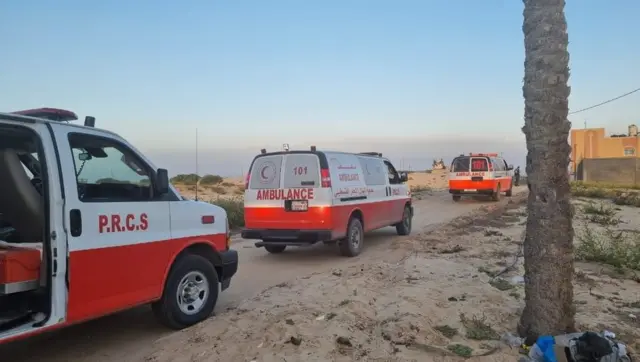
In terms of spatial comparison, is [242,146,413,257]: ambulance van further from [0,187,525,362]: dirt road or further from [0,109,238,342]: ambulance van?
[0,109,238,342]: ambulance van

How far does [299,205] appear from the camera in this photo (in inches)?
376

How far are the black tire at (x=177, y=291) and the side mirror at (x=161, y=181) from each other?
79cm

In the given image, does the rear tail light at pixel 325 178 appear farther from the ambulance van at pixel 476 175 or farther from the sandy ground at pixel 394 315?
the ambulance van at pixel 476 175

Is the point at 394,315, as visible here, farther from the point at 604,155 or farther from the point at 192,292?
the point at 604,155

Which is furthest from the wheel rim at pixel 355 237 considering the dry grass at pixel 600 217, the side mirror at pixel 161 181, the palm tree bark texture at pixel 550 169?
the dry grass at pixel 600 217

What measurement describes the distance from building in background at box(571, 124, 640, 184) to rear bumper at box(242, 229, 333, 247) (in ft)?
112

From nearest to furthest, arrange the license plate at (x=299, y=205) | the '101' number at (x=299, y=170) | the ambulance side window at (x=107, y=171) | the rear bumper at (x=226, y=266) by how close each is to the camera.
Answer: the ambulance side window at (x=107, y=171) → the rear bumper at (x=226, y=266) → the license plate at (x=299, y=205) → the '101' number at (x=299, y=170)

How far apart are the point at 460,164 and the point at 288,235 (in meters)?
15.7

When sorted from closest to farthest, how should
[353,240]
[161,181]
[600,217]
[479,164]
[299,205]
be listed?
[161,181]
[299,205]
[353,240]
[600,217]
[479,164]

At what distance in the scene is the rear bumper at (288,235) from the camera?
9.36 m

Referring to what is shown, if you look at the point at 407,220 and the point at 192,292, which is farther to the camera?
the point at 407,220

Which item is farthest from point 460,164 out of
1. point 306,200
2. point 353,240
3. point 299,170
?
point 306,200

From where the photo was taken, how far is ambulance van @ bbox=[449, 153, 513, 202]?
2288 centimetres

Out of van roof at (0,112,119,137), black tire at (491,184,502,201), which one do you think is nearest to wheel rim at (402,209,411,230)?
van roof at (0,112,119,137)
